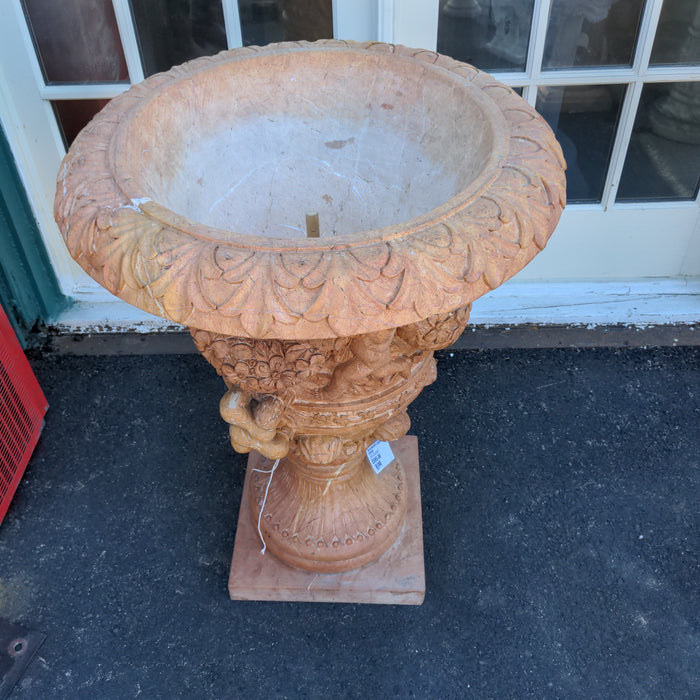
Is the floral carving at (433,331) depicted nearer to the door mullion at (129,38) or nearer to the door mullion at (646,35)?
the door mullion at (646,35)

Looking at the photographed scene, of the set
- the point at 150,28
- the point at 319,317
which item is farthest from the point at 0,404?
the point at 319,317

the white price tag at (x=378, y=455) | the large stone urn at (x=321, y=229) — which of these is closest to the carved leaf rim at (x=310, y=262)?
the large stone urn at (x=321, y=229)

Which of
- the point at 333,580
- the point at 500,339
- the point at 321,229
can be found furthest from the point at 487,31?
the point at 333,580

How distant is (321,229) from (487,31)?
35.3 inches

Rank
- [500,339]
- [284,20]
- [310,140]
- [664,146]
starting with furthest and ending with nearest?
[500,339] → [664,146] → [284,20] → [310,140]

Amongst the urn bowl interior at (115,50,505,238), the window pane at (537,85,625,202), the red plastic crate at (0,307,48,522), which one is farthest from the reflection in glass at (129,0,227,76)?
the window pane at (537,85,625,202)

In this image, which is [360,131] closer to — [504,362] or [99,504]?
[504,362]

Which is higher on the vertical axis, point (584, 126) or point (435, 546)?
point (584, 126)

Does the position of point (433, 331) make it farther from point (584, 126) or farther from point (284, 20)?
point (584, 126)

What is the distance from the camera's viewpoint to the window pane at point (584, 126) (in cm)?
209

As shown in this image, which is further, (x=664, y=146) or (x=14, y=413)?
(x=664, y=146)

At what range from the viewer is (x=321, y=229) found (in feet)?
5.19

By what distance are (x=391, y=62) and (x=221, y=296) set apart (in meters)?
0.77

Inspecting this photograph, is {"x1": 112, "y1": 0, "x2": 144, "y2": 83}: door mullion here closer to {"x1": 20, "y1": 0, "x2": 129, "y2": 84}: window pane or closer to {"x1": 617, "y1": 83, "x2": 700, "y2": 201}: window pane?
{"x1": 20, "y1": 0, "x2": 129, "y2": 84}: window pane
